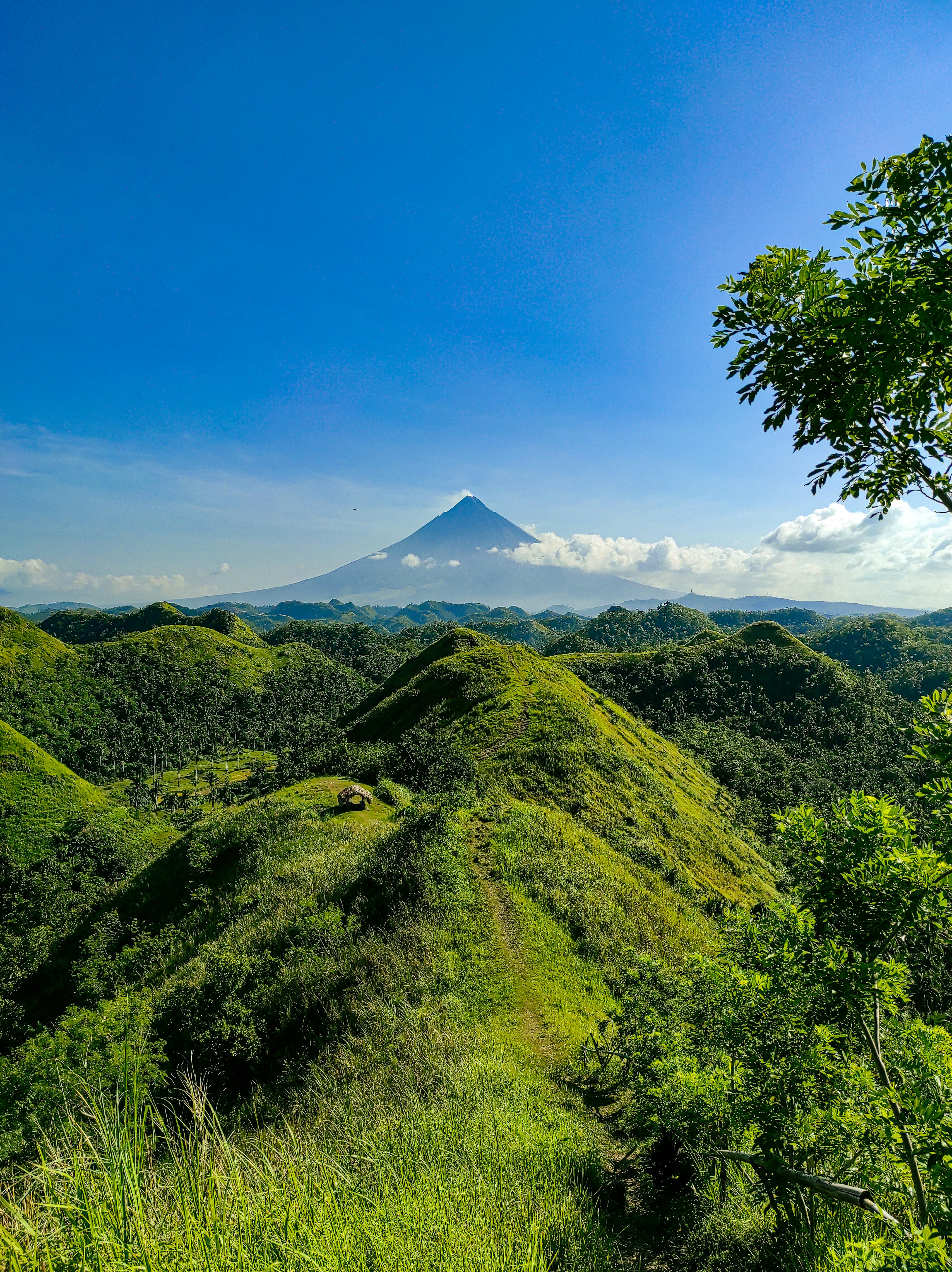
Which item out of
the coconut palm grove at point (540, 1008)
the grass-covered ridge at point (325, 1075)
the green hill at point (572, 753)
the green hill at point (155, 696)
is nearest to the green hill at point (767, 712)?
the green hill at point (572, 753)

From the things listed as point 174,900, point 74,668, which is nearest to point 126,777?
point 74,668

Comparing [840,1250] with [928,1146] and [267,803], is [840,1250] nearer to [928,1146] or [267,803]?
[928,1146]

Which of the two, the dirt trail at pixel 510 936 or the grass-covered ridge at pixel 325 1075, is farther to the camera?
the dirt trail at pixel 510 936

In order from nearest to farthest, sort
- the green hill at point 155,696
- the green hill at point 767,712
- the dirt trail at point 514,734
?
the dirt trail at point 514,734, the green hill at point 767,712, the green hill at point 155,696

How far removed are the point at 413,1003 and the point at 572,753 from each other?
20.9m

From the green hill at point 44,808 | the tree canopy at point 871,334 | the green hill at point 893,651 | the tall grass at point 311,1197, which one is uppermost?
the tree canopy at point 871,334

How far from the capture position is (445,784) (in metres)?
28.7

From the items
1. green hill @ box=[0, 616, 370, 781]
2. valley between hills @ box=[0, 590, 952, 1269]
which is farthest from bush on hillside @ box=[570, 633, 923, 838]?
green hill @ box=[0, 616, 370, 781]

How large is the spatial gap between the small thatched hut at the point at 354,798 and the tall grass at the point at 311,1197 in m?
20.8

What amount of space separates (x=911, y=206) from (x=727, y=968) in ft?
23.9

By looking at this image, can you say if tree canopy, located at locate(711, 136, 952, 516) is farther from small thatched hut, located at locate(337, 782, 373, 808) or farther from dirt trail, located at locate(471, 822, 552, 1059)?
small thatched hut, located at locate(337, 782, 373, 808)

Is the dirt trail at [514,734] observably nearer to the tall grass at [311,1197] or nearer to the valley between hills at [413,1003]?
the valley between hills at [413,1003]

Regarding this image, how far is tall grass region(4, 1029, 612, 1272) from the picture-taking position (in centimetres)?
236

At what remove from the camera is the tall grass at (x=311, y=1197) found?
92.8 inches
